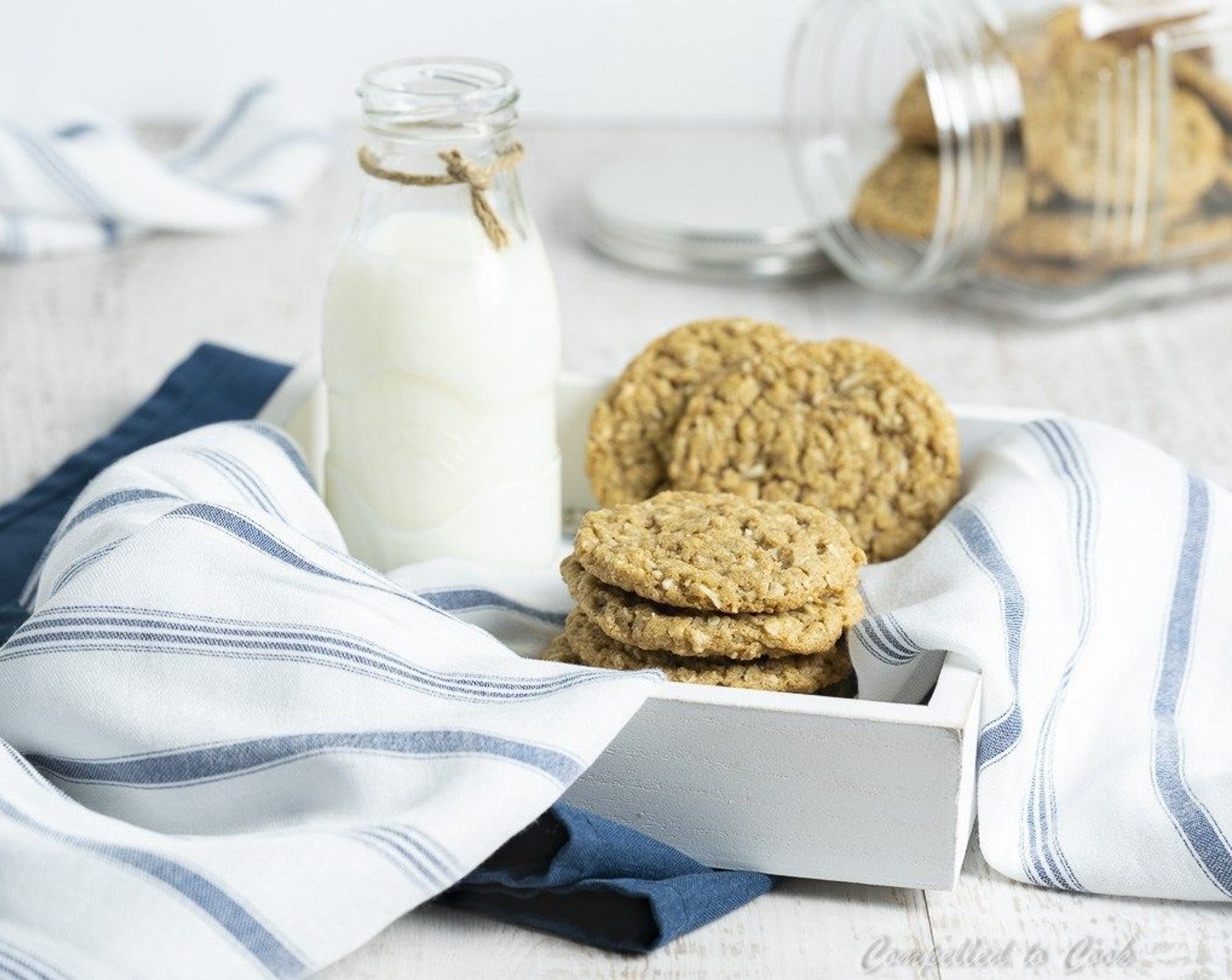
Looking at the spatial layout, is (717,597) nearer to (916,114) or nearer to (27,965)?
(27,965)

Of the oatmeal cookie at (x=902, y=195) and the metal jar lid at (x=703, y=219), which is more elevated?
the oatmeal cookie at (x=902, y=195)

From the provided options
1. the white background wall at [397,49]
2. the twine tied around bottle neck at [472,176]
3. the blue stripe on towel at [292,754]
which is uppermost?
the twine tied around bottle neck at [472,176]

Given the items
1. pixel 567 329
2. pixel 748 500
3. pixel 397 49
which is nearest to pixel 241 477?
pixel 748 500

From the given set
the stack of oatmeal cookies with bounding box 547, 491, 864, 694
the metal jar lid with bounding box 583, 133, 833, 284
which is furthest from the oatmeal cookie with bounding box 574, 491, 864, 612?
the metal jar lid with bounding box 583, 133, 833, 284

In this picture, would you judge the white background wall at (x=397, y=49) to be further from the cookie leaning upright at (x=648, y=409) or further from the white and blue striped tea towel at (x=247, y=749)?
the white and blue striped tea towel at (x=247, y=749)

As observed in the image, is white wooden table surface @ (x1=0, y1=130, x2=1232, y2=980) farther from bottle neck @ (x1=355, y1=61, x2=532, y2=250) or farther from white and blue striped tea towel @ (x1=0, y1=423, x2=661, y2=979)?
bottle neck @ (x1=355, y1=61, x2=532, y2=250)

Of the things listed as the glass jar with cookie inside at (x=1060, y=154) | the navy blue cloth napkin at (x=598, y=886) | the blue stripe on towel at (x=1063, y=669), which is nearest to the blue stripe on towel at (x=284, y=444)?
the navy blue cloth napkin at (x=598, y=886)

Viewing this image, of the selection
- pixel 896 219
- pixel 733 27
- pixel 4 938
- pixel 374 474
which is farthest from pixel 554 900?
pixel 733 27
